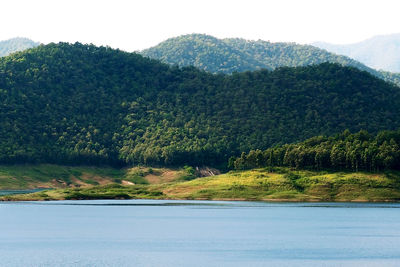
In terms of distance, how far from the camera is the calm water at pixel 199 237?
10175cm

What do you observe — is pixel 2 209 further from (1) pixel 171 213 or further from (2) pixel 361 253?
(2) pixel 361 253

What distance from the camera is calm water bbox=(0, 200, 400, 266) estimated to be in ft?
334

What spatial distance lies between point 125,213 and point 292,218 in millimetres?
42395

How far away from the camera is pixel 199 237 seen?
12900 centimetres

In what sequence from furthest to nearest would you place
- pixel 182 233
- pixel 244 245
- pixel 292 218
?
1. pixel 292 218
2. pixel 182 233
3. pixel 244 245

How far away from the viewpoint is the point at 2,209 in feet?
651

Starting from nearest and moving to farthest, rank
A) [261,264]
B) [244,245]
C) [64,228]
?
1. [261,264]
2. [244,245]
3. [64,228]

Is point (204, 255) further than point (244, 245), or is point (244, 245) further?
point (244, 245)

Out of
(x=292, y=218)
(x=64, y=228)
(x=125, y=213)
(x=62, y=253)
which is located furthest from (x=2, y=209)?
(x=62, y=253)

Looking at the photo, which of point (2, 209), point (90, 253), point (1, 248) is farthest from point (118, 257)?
point (2, 209)

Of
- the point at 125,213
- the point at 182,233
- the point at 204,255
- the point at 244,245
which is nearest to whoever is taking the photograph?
the point at 204,255

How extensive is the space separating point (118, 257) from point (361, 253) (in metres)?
35.4

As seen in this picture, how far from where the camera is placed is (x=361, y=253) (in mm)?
108812

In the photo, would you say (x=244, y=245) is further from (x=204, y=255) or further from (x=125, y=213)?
(x=125, y=213)
